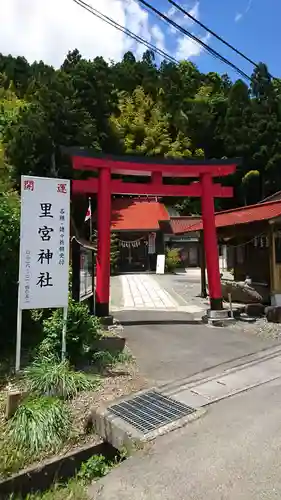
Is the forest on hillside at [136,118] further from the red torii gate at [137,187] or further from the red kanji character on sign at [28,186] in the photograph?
the red kanji character on sign at [28,186]

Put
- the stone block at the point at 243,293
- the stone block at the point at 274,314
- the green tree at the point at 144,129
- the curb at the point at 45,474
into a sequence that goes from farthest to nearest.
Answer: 1. the green tree at the point at 144,129
2. the stone block at the point at 243,293
3. the stone block at the point at 274,314
4. the curb at the point at 45,474

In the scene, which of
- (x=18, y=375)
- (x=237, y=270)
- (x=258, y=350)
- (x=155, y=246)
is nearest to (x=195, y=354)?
(x=258, y=350)

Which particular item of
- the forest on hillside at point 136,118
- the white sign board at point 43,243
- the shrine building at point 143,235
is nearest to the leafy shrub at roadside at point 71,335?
the white sign board at point 43,243

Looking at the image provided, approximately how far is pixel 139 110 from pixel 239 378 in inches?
1458

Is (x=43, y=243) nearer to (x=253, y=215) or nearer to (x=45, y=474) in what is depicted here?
(x=45, y=474)

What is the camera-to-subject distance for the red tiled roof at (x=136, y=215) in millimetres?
26750

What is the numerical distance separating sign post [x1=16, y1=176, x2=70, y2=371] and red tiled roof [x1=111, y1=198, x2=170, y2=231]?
68.6ft

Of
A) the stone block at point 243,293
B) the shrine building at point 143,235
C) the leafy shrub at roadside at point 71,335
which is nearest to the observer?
the leafy shrub at roadside at point 71,335

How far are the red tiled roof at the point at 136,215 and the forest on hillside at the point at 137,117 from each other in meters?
4.49

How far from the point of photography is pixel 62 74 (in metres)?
29.7

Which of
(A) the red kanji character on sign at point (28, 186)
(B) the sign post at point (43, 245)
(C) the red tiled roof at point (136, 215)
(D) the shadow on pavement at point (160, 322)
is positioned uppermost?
(C) the red tiled roof at point (136, 215)

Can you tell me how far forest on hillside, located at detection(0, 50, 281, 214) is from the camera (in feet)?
83.0

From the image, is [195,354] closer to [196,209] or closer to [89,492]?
[89,492]

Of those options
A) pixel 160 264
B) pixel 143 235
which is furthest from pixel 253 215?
pixel 143 235
